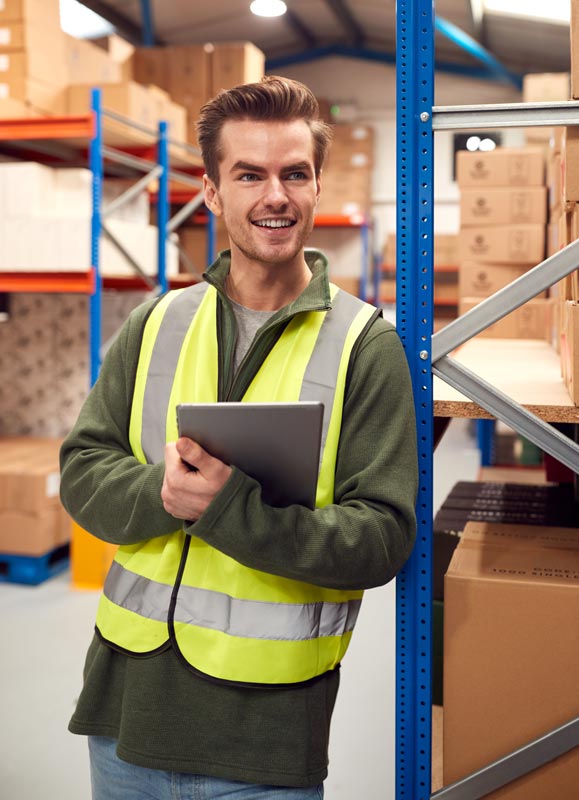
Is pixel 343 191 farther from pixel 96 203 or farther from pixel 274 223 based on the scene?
pixel 274 223

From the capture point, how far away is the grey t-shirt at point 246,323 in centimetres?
171

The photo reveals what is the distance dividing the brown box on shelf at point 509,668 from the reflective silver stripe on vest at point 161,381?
0.71 metres

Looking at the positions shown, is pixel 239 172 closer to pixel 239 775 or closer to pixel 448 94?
pixel 239 775

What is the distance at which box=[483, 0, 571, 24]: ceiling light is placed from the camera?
27.9 feet

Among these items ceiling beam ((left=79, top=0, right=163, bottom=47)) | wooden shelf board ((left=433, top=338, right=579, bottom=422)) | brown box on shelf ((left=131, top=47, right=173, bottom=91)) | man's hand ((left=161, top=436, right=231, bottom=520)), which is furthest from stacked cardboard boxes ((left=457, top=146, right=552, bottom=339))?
ceiling beam ((left=79, top=0, right=163, bottom=47))

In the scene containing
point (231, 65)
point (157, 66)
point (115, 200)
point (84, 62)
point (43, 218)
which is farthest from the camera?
point (157, 66)

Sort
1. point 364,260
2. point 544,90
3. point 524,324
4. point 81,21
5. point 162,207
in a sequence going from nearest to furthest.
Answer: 1. point 524,324
2. point 544,90
3. point 162,207
4. point 81,21
5. point 364,260

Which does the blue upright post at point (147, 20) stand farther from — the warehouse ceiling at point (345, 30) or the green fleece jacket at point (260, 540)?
the green fleece jacket at point (260, 540)

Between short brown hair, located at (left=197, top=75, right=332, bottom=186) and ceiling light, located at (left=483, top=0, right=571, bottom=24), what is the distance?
7.70m

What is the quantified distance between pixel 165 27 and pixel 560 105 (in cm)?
1012

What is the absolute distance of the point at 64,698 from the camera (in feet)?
11.4

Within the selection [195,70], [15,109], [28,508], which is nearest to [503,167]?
[15,109]

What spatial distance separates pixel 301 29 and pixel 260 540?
11.9m

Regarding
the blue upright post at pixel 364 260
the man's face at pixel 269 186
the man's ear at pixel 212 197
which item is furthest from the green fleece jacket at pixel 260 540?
the blue upright post at pixel 364 260
